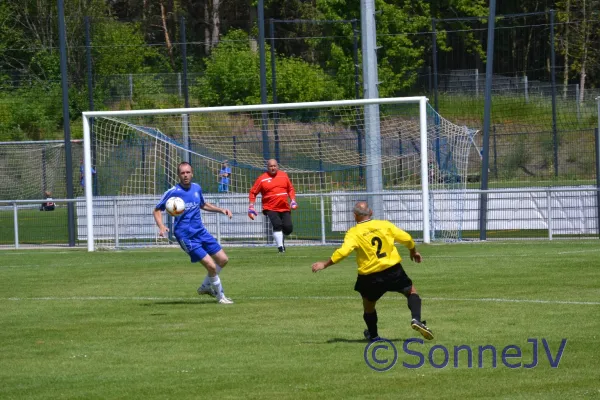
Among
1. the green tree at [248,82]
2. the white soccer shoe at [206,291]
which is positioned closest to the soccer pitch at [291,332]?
the white soccer shoe at [206,291]

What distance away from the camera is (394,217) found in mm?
25703

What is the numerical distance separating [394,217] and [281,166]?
154 inches

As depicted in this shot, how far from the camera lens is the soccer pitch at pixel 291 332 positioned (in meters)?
9.04

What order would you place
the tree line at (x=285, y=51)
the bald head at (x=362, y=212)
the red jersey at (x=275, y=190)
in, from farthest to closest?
the tree line at (x=285, y=51)
the red jersey at (x=275, y=190)
the bald head at (x=362, y=212)

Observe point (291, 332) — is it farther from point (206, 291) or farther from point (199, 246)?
point (206, 291)

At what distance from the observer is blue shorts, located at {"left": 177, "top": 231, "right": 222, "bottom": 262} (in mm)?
14867

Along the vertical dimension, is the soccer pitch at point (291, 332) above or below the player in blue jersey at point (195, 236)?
below

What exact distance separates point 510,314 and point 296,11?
182ft

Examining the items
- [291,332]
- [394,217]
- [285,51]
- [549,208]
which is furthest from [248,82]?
[291,332]

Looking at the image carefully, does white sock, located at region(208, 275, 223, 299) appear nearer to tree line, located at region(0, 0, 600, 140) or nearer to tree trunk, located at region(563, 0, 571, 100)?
tree line, located at region(0, 0, 600, 140)

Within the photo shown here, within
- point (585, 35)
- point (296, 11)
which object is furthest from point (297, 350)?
point (296, 11)

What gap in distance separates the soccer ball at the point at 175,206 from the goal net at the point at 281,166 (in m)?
8.93

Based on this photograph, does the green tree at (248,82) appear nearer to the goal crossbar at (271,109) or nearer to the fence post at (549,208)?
the goal crossbar at (271,109)

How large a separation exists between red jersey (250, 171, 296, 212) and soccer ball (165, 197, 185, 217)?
7.31 meters
